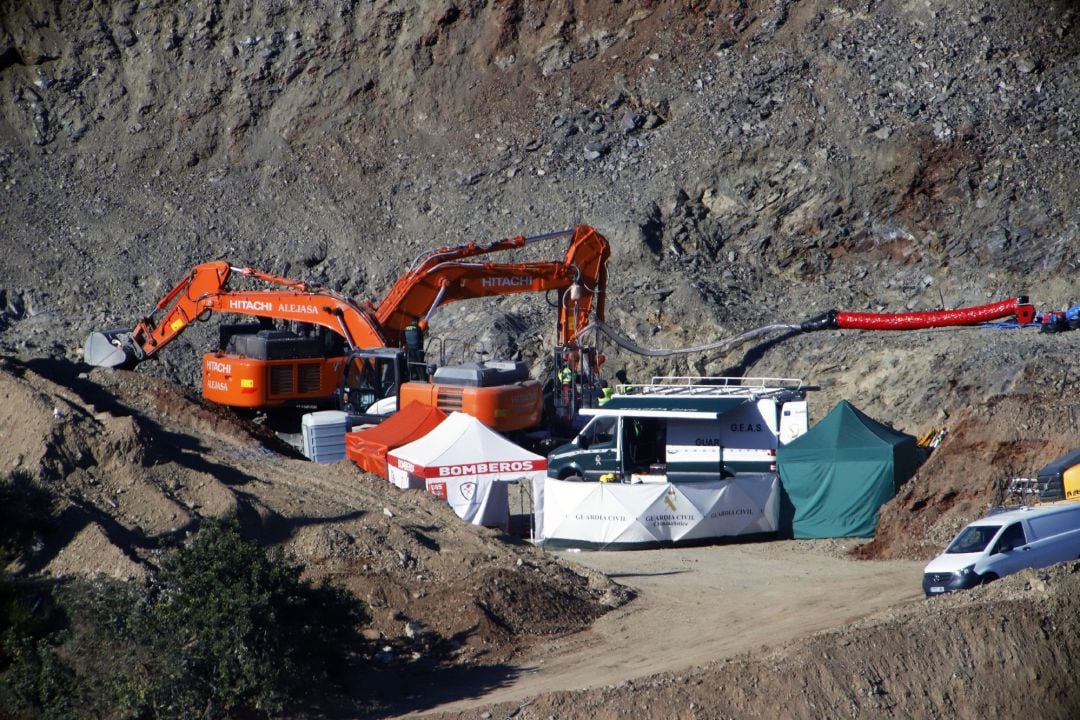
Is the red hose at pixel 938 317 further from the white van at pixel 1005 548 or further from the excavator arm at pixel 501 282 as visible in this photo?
the white van at pixel 1005 548

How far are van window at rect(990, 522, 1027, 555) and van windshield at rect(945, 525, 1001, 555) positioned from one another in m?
0.11

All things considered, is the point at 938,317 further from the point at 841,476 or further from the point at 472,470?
the point at 472,470

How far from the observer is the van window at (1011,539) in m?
15.3

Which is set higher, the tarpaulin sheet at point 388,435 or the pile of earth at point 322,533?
the tarpaulin sheet at point 388,435

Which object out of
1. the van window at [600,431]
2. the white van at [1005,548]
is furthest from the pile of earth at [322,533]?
the white van at [1005,548]

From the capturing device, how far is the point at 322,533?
52.9 feet

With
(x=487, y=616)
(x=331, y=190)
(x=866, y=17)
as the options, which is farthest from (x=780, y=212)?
(x=487, y=616)

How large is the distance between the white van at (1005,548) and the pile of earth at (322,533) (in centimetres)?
411

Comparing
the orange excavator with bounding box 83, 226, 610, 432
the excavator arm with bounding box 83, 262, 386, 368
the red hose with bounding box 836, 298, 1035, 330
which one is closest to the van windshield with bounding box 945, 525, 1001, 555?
the orange excavator with bounding box 83, 226, 610, 432

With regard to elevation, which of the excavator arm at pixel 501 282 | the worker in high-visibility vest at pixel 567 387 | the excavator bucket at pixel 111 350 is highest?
the excavator arm at pixel 501 282

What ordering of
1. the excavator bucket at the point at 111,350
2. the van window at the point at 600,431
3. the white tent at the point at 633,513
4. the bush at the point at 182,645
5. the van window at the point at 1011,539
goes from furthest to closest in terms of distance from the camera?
the excavator bucket at the point at 111,350
the van window at the point at 600,431
the white tent at the point at 633,513
the van window at the point at 1011,539
the bush at the point at 182,645

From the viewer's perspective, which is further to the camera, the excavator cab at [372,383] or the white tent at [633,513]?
the excavator cab at [372,383]

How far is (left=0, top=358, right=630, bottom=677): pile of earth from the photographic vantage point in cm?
1416

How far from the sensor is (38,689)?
37.1 ft
